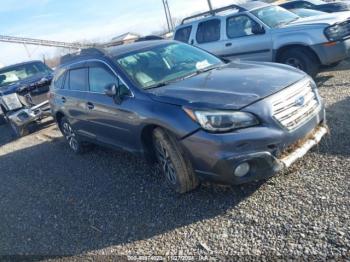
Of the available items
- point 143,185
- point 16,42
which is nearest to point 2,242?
point 143,185

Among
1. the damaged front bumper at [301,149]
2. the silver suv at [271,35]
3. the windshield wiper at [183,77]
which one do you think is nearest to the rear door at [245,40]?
the silver suv at [271,35]

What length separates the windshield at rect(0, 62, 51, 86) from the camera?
1189 centimetres

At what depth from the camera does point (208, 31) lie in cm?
937

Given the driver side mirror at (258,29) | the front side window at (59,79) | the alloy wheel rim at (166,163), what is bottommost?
the alloy wheel rim at (166,163)

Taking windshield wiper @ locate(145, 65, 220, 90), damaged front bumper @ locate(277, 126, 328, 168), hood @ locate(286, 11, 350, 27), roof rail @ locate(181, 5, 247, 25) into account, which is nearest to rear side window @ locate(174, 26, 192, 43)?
roof rail @ locate(181, 5, 247, 25)

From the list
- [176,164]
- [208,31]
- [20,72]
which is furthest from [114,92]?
[20,72]

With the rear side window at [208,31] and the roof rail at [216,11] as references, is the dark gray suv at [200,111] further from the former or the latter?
the rear side window at [208,31]

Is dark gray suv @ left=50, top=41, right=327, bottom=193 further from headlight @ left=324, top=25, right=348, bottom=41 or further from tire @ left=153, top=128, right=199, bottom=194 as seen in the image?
headlight @ left=324, top=25, right=348, bottom=41

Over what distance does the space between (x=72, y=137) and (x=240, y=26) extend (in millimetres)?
4553

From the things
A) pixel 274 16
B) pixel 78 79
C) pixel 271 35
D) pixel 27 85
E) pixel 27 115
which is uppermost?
pixel 78 79

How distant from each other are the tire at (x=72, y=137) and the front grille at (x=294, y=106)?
403 cm

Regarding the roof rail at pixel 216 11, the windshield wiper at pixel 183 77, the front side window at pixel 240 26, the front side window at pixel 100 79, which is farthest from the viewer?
the roof rail at pixel 216 11

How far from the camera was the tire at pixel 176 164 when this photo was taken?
395 centimetres

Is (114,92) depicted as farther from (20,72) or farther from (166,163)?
(20,72)
